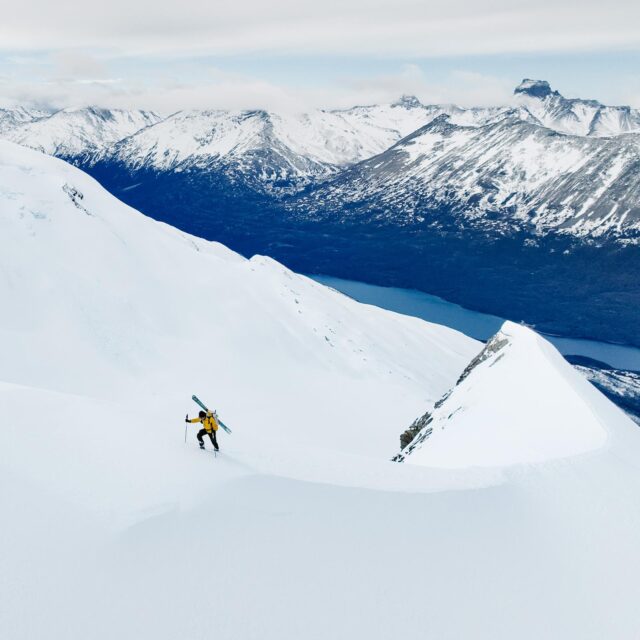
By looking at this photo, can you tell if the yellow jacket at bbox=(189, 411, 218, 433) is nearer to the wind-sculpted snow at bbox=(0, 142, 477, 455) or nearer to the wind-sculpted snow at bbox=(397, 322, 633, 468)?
the wind-sculpted snow at bbox=(397, 322, 633, 468)

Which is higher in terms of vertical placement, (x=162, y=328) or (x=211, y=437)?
(x=162, y=328)

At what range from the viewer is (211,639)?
9.93 meters

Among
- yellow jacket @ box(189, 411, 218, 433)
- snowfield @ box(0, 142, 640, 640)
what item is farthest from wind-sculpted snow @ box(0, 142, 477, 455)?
yellow jacket @ box(189, 411, 218, 433)

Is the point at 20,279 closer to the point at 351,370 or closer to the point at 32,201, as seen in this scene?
the point at 32,201

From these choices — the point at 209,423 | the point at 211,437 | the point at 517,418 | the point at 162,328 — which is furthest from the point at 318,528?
the point at 162,328

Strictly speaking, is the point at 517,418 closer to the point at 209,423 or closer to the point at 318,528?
the point at 318,528

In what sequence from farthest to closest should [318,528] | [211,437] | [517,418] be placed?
1. [517,418]
2. [211,437]
3. [318,528]

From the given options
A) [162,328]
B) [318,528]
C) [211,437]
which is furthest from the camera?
[162,328]

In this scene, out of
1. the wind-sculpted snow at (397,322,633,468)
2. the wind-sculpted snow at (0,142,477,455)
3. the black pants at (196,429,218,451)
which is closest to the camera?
the black pants at (196,429,218,451)

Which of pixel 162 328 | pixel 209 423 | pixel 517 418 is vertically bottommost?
Answer: pixel 209 423

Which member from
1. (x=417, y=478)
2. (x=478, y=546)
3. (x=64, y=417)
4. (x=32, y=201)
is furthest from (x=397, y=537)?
(x=32, y=201)

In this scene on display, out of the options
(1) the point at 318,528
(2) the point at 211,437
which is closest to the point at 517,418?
(1) the point at 318,528

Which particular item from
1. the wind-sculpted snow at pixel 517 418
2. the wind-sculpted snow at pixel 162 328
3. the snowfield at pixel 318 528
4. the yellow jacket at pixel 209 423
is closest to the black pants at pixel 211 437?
the yellow jacket at pixel 209 423

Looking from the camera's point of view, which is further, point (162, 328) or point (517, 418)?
point (162, 328)
